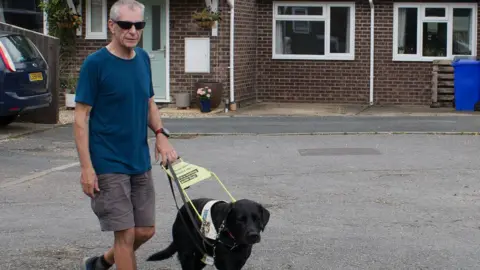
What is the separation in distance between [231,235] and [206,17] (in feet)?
48.4

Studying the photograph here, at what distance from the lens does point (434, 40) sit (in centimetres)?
2230

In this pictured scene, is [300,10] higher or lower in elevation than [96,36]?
higher

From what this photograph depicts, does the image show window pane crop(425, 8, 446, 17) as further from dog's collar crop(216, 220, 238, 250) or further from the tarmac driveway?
dog's collar crop(216, 220, 238, 250)

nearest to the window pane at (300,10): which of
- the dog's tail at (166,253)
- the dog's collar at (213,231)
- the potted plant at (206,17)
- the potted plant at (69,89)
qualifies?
the potted plant at (206,17)

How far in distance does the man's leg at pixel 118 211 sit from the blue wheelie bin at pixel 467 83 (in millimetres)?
15913

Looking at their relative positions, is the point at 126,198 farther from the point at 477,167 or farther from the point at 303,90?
the point at 303,90

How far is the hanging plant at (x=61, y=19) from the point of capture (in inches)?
809

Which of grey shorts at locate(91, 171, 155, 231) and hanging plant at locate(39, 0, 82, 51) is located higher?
hanging plant at locate(39, 0, 82, 51)

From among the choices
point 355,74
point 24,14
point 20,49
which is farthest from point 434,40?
point 20,49

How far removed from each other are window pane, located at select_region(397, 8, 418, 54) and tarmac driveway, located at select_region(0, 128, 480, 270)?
23.1 ft

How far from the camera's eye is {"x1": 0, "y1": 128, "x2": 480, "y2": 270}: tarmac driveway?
7273mm

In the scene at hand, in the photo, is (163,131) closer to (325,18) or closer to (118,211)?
(118,211)

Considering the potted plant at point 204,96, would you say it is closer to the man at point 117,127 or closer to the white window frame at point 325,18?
the white window frame at point 325,18

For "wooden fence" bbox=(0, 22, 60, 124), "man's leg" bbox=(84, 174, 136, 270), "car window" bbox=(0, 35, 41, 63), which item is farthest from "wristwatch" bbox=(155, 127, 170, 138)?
"wooden fence" bbox=(0, 22, 60, 124)
